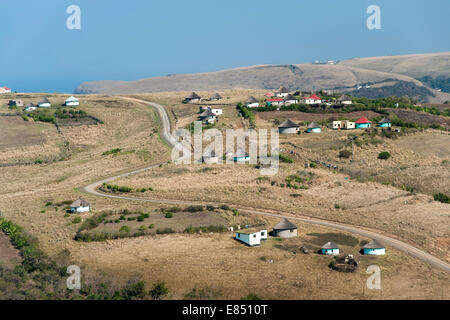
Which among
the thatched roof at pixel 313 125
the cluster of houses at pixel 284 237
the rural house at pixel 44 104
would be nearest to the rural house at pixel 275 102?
the thatched roof at pixel 313 125

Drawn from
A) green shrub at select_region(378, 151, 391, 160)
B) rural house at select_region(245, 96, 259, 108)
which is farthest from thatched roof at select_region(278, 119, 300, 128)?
rural house at select_region(245, 96, 259, 108)

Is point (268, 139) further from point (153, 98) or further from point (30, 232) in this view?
point (153, 98)

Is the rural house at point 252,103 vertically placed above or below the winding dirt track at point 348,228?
above

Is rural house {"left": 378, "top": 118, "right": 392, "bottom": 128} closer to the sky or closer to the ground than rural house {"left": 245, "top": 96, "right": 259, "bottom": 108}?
closer to the ground

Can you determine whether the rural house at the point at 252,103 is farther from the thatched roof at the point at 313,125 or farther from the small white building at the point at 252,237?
the small white building at the point at 252,237

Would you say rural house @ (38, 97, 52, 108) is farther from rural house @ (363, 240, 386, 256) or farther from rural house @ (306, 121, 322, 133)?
rural house @ (363, 240, 386, 256)

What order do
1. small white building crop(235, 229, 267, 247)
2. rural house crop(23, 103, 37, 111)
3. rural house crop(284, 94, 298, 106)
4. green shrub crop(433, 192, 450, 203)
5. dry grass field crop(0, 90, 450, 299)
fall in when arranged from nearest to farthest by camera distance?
dry grass field crop(0, 90, 450, 299)
small white building crop(235, 229, 267, 247)
green shrub crop(433, 192, 450, 203)
rural house crop(284, 94, 298, 106)
rural house crop(23, 103, 37, 111)

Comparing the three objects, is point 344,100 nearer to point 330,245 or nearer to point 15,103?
point 330,245
